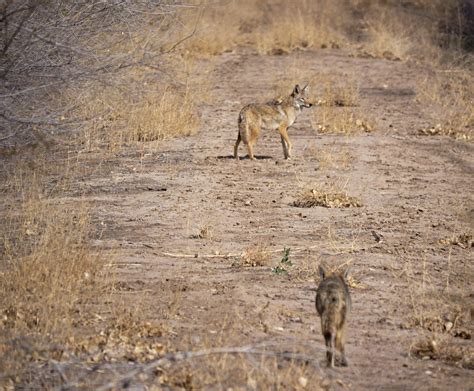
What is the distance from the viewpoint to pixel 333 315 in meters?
6.93

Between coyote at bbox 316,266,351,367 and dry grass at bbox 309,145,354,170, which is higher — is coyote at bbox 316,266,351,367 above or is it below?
above

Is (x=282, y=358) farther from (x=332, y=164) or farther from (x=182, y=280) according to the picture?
(x=332, y=164)

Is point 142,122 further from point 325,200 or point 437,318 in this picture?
point 437,318

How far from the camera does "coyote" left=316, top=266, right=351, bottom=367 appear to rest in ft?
22.7

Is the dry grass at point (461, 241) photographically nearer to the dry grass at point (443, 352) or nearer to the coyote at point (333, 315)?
the dry grass at point (443, 352)

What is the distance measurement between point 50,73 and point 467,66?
14521 millimetres

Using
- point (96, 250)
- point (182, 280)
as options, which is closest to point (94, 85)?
point (96, 250)

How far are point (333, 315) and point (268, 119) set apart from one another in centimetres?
811

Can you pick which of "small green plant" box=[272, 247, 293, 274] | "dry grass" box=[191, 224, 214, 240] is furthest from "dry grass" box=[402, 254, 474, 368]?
"dry grass" box=[191, 224, 214, 240]

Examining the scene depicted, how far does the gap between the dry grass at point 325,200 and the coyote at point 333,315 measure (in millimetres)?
4994

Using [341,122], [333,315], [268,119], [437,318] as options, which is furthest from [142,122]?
[333,315]

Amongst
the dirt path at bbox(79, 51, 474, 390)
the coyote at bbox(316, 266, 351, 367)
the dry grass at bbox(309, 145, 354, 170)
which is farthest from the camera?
the dry grass at bbox(309, 145, 354, 170)

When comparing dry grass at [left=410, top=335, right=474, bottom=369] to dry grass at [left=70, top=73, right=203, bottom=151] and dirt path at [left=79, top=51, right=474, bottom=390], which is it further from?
dry grass at [left=70, top=73, right=203, bottom=151]

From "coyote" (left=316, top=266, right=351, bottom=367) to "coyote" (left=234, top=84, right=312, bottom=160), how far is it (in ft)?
24.2
